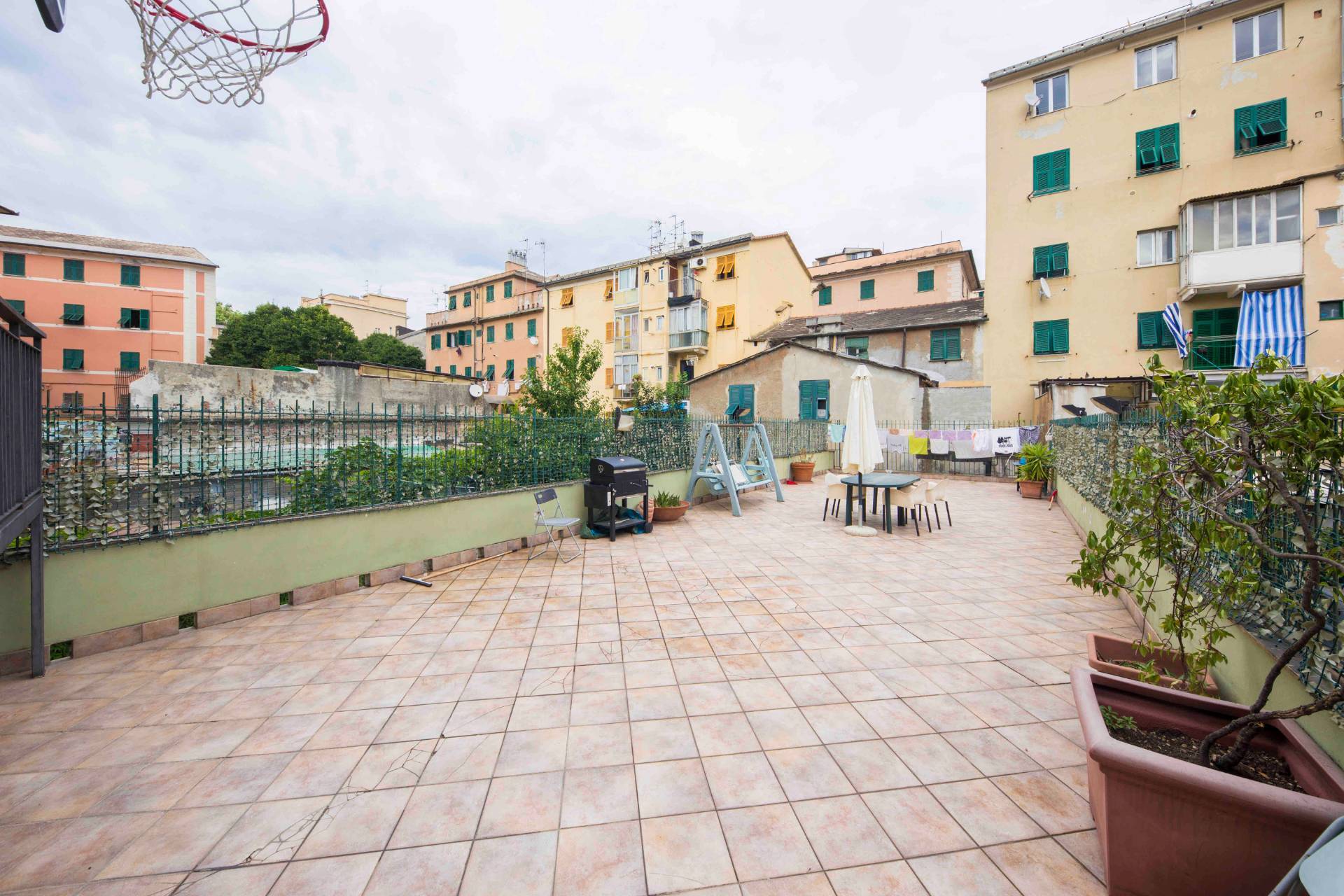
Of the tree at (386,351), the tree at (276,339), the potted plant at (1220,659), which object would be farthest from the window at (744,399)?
the tree at (386,351)

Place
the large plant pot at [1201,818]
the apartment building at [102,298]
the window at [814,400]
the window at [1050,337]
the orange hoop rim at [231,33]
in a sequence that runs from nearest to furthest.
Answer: the large plant pot at [1201,818] < the orange hoop rim at [231,33] < the window at [1050,337] < the window at [814,400] < the apartment building at [102,298]

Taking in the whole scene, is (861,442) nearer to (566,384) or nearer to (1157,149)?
(566,384)

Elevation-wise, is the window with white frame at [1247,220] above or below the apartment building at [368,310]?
below

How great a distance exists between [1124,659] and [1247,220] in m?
19.9

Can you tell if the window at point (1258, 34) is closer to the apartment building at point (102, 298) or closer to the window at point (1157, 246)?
the window at point (1157, 246)

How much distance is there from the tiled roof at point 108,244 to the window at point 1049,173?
42.5 metres

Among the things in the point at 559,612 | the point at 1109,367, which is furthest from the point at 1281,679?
the point at 1109,367

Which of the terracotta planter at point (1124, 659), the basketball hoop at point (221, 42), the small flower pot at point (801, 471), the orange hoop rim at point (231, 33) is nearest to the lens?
the terracotta planter at point (1124, 659)

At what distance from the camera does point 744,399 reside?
21.2 metres

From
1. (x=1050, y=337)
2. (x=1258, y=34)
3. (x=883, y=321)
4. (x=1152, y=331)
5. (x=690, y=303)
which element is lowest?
(x=1152, y=331)

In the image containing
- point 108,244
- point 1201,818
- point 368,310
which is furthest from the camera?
point 368,310

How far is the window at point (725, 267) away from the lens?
87.7 feet

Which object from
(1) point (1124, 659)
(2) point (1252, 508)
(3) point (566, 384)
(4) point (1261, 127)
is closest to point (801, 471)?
(3) point (566, 384)

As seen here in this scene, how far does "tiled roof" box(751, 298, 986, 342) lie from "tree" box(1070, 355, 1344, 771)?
1979cm
